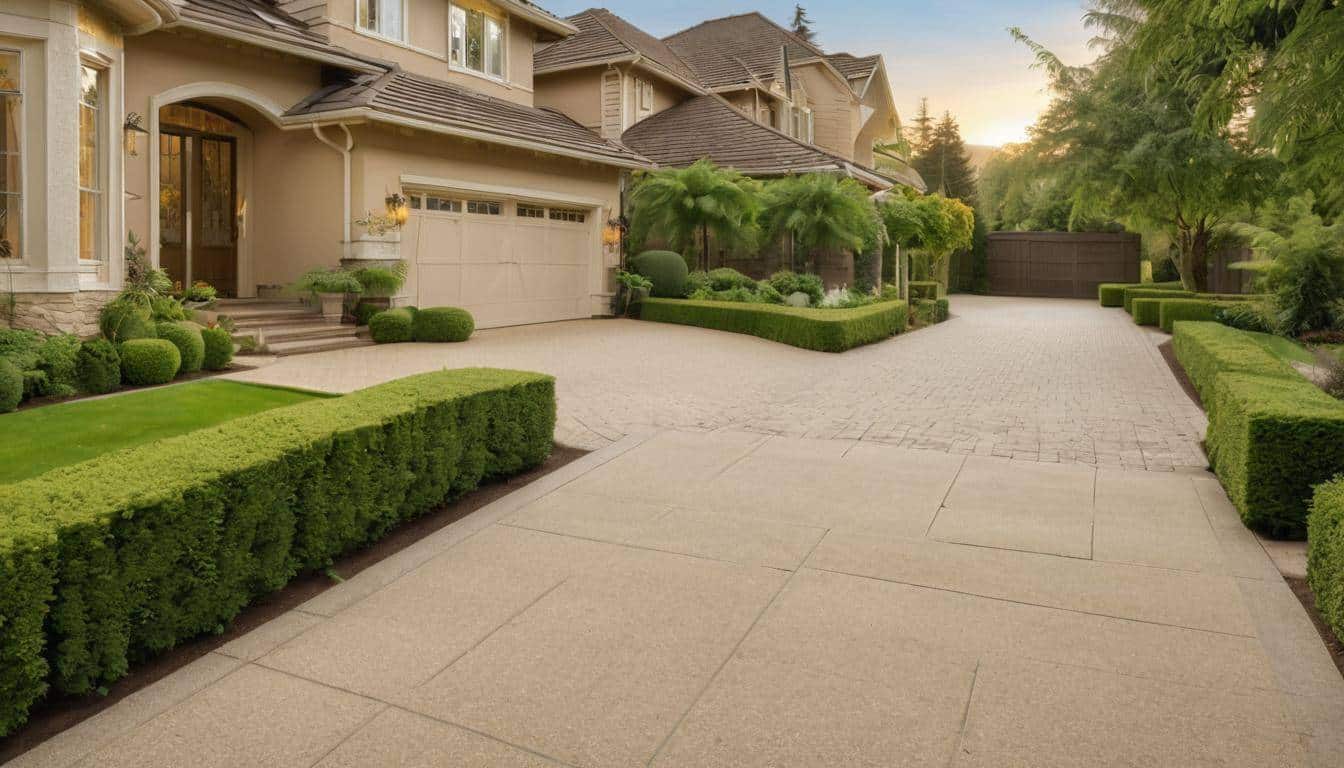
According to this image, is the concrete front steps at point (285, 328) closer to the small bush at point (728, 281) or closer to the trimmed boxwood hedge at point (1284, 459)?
the small bush at point (728, 281)

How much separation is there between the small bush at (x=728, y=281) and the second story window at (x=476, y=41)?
6.18 m

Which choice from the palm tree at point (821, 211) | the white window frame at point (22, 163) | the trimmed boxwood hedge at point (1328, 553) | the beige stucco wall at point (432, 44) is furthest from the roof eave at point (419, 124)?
the trimmed boxwood hedge at point (1328, 553)

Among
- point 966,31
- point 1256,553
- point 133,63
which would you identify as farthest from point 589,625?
point 966,31

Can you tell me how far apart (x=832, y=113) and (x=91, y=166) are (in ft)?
77.1

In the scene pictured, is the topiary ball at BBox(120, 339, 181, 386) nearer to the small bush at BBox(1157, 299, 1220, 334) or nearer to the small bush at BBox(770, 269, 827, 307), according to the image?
the small bush at BBox(770, 269, 827, 307)

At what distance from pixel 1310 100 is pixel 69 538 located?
6599mm

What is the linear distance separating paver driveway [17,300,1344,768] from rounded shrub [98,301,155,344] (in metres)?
6.26

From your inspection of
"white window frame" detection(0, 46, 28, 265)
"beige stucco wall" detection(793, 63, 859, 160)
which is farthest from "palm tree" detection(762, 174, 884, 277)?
"white window frame" detection(0, 46, 28, 265)

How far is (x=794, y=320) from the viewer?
48.6 ft

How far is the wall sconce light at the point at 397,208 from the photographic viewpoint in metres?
13.6

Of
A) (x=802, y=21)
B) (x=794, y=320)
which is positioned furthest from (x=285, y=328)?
(x=802, y=21)

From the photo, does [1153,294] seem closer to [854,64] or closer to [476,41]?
[854,64]

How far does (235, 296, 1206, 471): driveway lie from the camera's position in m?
7.63

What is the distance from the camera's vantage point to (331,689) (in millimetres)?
3230
